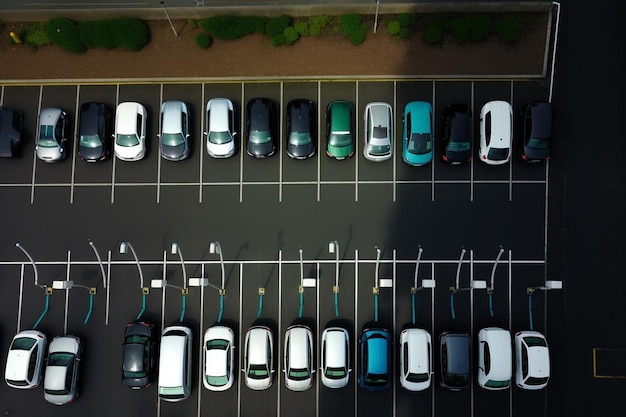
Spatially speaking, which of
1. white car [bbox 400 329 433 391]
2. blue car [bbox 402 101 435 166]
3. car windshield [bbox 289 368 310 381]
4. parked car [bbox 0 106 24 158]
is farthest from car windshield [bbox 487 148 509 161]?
parked car [bbox 0 106 24 158]

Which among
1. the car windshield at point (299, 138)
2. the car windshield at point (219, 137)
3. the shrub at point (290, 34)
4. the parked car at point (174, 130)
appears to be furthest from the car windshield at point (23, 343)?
the shrub at point (290, 34)

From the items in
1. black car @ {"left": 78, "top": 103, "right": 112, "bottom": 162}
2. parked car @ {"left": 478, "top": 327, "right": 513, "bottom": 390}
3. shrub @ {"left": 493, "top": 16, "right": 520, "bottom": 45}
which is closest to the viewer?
parked car @ {"left": 478, "top": 327, "right": 513, "bottom": 390}

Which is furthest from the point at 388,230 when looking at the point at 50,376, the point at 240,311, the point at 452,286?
the point at 50,376

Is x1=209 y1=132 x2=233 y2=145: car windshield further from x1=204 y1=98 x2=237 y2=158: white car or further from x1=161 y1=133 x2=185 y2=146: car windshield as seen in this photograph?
x1=161 y1=133 x2=185 y2=146: car windshield

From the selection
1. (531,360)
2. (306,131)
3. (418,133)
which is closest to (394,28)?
(418,133)

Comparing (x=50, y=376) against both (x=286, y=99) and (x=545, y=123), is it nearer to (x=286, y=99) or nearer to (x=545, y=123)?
(x=286, y=99)

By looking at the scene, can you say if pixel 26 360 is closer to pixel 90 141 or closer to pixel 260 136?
pixel 90 141
